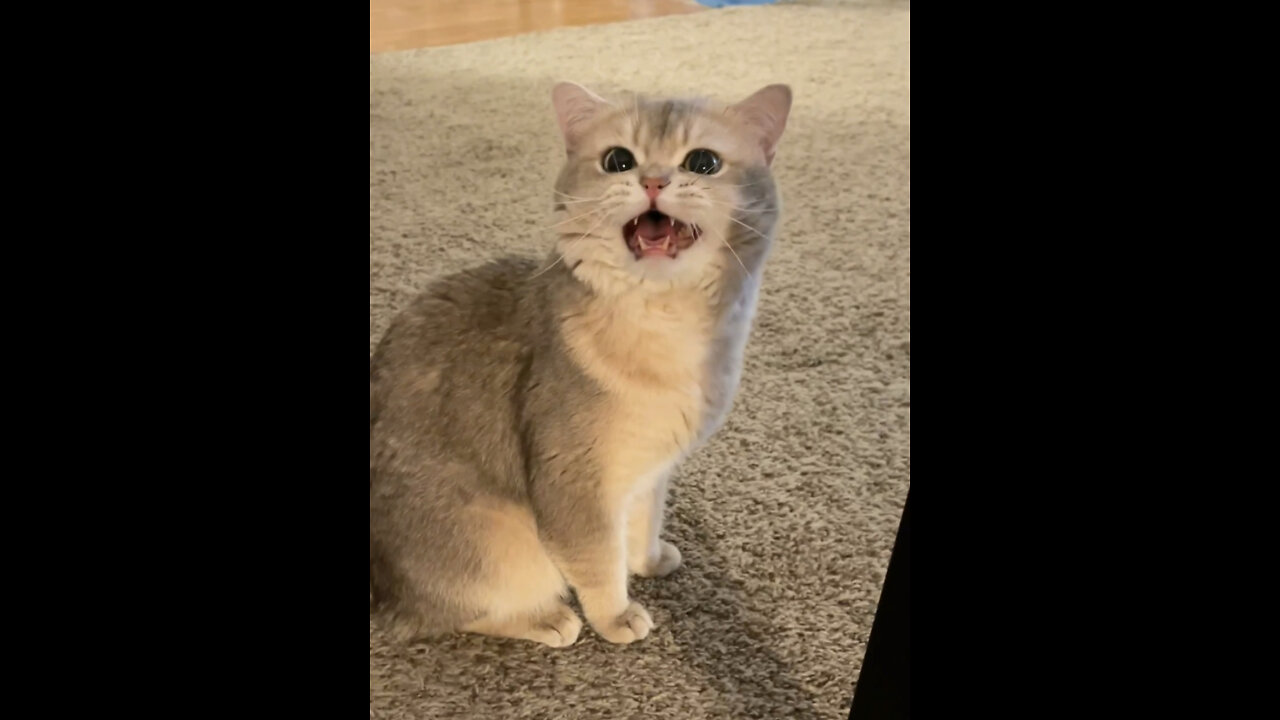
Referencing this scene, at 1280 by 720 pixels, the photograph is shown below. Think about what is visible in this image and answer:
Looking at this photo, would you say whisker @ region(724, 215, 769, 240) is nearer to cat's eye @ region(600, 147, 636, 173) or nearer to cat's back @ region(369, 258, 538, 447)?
cat's eye @ region(600, 147, 636, 173)

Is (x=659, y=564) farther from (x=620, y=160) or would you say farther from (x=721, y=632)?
(x=620, y=160)

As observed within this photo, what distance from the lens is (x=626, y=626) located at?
3.59 ft

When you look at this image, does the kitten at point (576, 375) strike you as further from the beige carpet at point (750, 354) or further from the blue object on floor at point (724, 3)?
the blue object on floor at point (724, 3)

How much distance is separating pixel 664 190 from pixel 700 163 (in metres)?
0.06

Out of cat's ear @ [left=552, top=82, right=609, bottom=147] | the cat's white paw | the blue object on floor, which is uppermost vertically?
the blue object on floor

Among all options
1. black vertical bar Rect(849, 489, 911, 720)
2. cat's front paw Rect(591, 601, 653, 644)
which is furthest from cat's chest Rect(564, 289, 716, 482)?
black vertical bar Rect(849, 489, 911, 720)

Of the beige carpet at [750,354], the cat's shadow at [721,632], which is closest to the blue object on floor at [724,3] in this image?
the beige carpet at [750,354]

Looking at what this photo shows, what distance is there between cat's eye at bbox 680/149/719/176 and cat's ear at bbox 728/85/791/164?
0.07 metres

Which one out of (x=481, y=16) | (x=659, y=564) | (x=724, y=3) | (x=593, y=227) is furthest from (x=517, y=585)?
(x=724, y=3)

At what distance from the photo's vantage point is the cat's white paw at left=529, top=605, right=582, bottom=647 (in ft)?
3.61

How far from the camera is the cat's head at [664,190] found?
881mm
